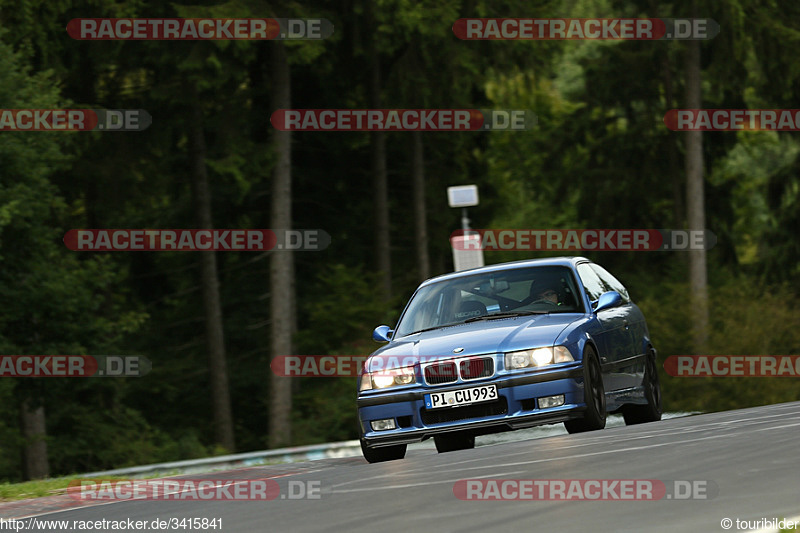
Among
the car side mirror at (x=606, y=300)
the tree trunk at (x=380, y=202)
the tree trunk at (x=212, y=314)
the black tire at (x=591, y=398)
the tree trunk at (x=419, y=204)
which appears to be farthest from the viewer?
the tree trunk at (x=419, y=204)

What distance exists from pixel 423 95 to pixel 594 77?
10031 mm

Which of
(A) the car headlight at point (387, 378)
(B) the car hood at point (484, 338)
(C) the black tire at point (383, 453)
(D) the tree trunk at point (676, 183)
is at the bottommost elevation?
(C) the black tire at point (383, 453)

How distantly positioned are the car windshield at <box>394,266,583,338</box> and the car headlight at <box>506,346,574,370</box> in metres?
1.10

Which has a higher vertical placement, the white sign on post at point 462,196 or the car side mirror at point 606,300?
the white sign on post at point 462,196

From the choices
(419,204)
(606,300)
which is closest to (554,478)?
(606,300)

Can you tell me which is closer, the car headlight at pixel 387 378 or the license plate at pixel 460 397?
the license plate at pixel 460 397

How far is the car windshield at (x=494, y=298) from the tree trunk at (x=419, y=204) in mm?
26762

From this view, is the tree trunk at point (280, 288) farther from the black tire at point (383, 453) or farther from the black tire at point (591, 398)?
the black tire at point (591, 398)

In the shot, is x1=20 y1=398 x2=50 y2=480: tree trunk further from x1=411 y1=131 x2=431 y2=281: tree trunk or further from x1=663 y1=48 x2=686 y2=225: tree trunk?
x1=663 y1=48 x2=686 y2=225: tree trunk

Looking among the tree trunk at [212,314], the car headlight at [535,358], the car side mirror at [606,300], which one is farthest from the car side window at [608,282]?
the tree trunk at [212,314]

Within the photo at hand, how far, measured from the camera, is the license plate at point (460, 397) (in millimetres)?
11289

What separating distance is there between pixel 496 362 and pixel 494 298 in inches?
63.2

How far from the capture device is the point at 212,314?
37750 mm

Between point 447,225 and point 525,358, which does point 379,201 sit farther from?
point 525,358
